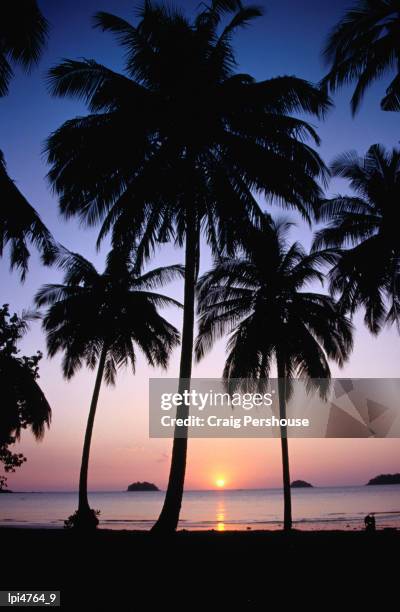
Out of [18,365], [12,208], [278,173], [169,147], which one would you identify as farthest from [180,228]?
[18,365]

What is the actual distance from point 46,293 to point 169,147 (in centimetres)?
1139

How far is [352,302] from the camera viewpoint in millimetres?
17141

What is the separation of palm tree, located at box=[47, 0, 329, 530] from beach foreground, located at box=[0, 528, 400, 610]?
4.41 metres

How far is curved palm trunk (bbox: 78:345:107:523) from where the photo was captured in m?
18.0

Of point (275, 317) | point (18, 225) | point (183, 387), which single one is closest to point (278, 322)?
point (275, 317)

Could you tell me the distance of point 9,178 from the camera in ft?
32.1

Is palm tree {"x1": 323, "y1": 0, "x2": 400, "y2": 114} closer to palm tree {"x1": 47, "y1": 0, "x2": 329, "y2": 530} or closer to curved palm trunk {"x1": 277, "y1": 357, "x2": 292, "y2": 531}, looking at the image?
palm tree {"x1": 47, "y1": 0, "x2": 329, "y2": 530}

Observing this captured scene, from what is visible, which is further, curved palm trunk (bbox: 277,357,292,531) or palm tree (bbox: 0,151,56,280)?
curved palm trunk (bbox: 277,357,292,531)

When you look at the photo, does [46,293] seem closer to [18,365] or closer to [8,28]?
[18,365]

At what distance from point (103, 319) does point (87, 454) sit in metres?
5.73

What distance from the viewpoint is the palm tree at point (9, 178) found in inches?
329


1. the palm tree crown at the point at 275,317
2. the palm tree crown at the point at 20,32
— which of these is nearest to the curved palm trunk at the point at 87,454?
the palm tree crown at the point at 275,317

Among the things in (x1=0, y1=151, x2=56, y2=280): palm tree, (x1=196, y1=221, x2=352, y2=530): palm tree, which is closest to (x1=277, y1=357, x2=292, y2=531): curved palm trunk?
(x1=196, y1=221, x2=352, y2=530): palm tree

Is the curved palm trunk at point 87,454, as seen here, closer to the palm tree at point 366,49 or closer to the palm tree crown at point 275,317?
the palm tree crown at point 275,317
